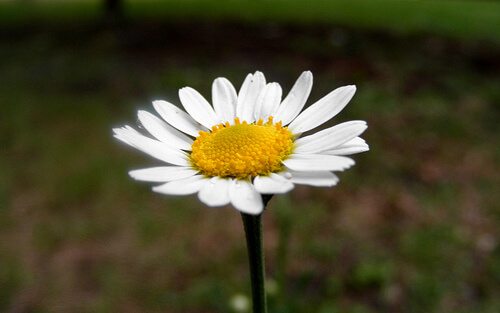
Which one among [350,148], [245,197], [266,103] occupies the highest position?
[266,103]

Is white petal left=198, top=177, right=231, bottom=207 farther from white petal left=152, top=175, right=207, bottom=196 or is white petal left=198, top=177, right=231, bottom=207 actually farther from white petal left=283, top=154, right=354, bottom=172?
white petal left=283, top=154, right=354, bottom=172

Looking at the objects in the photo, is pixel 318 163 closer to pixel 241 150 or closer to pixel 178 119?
pixel 241 150

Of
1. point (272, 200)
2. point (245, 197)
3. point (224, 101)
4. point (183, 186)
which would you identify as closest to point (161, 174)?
point (183, 186)

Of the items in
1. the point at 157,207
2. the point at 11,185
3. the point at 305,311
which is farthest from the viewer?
the point at 11,185

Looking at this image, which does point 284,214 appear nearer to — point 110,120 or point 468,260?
point 468,260

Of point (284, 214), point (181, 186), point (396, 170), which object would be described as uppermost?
point (396, 170)

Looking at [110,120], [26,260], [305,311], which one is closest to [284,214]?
[305,311]

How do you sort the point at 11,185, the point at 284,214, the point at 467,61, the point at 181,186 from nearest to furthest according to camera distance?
the point at 181,186 → the point at 284,214 → the point at 11,185 → the point at 467,61

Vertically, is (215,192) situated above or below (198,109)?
below
